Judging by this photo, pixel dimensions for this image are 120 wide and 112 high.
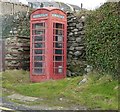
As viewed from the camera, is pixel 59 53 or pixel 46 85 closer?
pixel 46 85

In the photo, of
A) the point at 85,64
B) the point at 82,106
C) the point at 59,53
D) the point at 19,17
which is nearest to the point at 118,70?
the point at 82,106

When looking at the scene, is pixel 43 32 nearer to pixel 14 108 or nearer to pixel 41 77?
pixel 41 77

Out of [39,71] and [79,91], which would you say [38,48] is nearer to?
[39,71]

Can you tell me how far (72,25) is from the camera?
33.9ft

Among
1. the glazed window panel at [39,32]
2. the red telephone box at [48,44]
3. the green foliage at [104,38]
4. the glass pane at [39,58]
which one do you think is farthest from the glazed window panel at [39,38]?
the green foliage at [104,38]

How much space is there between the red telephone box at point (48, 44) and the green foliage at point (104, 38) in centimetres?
108

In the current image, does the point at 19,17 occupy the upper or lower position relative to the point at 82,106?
upper

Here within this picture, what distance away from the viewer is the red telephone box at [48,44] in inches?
381

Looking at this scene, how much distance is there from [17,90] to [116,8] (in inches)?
127

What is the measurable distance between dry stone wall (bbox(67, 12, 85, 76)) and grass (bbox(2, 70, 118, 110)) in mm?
1554

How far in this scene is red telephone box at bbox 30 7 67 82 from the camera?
31.8ft

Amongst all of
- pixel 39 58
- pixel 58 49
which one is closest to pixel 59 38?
pixel 58 49

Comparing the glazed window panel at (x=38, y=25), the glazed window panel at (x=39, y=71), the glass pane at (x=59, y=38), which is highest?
the glazed window panel at (x=38, y=25)

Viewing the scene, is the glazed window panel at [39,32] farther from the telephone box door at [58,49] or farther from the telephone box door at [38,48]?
the telephone box door at [58,49]
